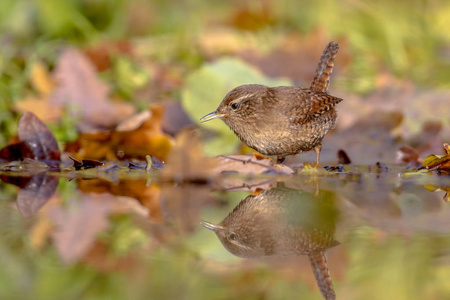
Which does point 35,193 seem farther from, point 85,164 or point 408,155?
point 408,155

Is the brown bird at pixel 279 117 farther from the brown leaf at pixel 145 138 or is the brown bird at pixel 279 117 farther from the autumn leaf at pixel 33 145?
the autumn leaf at pixel 33 145

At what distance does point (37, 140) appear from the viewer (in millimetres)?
4227

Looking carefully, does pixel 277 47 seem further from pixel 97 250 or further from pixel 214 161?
pixel 97 250

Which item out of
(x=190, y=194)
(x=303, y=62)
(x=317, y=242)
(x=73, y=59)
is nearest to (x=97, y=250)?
(x=317, y=242)

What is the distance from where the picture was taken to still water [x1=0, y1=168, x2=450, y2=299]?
4.82ft

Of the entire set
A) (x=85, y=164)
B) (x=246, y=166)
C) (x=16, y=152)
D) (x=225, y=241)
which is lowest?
(x=16, y=152)

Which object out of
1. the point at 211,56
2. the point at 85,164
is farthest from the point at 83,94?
the point at 211,56

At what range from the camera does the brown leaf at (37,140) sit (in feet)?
13.8

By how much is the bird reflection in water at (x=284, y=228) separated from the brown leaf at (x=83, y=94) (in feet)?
8.47

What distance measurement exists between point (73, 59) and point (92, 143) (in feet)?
4.05

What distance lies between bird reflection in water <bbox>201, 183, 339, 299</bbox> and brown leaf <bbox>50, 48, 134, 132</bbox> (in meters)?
2.58

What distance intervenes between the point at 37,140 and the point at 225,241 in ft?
8.29

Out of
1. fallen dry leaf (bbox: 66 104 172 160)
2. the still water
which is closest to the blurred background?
fallen dry leaf (bbox: 66 104 172 160)

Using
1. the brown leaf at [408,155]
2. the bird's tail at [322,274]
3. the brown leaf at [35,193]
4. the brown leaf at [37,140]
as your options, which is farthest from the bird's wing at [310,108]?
the bird's tail at [322,274]
